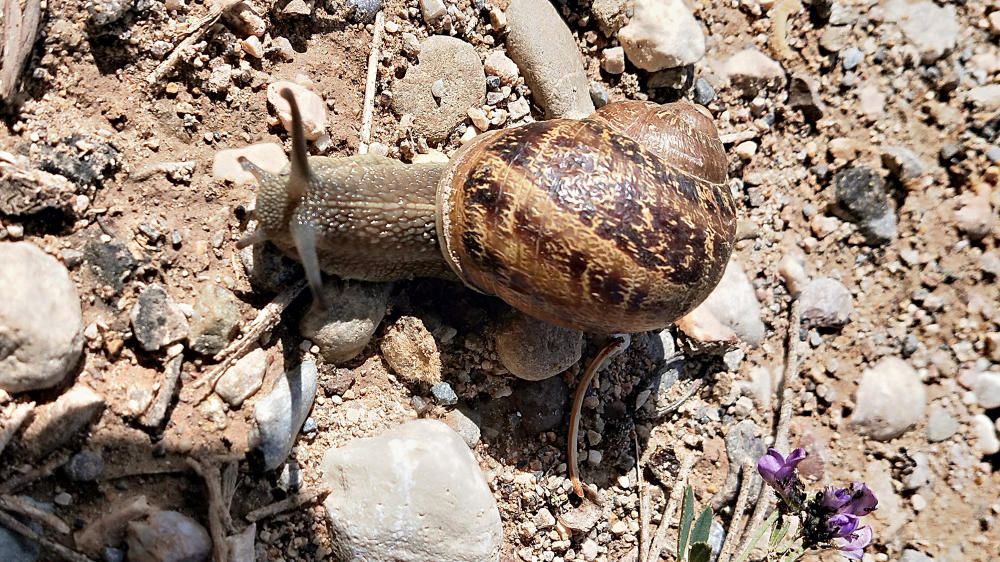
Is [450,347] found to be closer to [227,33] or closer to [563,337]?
[563,337]

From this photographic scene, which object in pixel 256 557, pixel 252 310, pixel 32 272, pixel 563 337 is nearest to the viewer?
pixel 32 272

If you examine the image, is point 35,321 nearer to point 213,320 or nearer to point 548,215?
point 213,320

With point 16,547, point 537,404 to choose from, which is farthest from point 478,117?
point 16,547

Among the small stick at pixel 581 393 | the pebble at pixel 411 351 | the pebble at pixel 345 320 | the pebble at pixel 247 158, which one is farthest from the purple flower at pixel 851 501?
the pebble at pixel 247 158

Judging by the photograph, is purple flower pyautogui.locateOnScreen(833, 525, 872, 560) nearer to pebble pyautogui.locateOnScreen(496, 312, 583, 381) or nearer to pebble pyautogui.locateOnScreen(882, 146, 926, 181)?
pebble pyautogui.locateOnScreen(496, 312, 583, 381)

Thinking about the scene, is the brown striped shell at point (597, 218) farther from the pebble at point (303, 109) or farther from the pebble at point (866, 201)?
the pebble at point (866, 201)

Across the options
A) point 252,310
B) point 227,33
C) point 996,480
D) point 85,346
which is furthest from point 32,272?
point 996,480

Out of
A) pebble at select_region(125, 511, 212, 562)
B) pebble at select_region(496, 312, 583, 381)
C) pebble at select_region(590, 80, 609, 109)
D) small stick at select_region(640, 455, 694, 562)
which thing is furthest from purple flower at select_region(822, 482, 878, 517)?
pebble at select_region(125, 511, 212, 562)
